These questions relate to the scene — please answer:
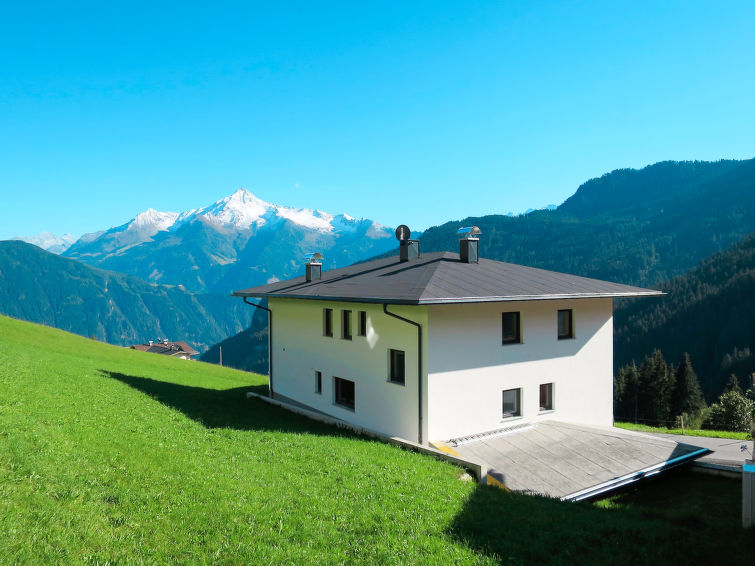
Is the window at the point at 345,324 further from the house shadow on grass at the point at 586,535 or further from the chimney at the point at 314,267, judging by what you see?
the house shadow on grass at the point at 586,535

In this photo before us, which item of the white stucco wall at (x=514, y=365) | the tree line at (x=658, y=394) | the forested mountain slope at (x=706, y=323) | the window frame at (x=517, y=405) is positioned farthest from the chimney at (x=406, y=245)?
the forested mountain slope at (x=706, y=323)

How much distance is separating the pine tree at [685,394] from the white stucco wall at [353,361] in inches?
3029

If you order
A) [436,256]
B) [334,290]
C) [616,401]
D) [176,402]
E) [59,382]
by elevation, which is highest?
[436,256]

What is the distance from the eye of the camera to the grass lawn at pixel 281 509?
6152 mm

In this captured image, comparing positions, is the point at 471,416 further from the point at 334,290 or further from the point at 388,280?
the point at 334,290

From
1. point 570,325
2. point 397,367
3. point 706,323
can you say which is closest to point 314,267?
point 397,367

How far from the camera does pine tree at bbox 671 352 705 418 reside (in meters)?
75.5

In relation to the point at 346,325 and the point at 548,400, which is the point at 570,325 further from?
the point at 346,325

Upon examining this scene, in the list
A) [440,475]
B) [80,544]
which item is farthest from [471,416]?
[80,544]

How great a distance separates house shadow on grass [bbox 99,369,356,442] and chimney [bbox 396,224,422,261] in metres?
8.07

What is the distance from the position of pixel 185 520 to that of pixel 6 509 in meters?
2.24

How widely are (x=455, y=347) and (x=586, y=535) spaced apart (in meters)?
7.28

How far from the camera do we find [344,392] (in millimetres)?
17859

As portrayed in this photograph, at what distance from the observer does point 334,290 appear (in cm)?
1688
